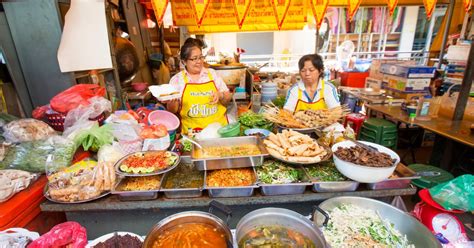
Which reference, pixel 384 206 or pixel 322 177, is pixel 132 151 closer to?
pixel 322 177

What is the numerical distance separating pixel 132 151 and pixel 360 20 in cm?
1166

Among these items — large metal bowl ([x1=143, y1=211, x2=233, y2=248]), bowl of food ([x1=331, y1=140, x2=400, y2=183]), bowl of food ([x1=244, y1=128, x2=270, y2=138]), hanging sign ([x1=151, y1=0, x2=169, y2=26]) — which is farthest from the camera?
hanging sign ([x1=151, y1=0, x2=169, y2=26])

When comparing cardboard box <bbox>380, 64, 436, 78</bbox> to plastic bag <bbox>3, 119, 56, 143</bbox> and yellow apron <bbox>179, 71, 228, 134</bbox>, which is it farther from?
plastic bag <bbox>3, 119, 56, 143</bbox>

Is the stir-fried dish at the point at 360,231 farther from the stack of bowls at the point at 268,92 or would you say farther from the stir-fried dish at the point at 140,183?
the stack of bowls at the point at 268,92

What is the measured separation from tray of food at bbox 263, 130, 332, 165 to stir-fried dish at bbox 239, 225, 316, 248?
0.59m

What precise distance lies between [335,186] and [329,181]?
0.22ft

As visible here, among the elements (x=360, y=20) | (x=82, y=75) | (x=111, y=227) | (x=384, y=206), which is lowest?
(x=111, y=227)

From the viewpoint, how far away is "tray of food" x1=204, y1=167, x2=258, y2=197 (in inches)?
70.7

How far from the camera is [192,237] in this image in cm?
156

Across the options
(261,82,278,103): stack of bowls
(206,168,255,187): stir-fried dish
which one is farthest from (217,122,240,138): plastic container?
(261,82,278,103): stack of bowls

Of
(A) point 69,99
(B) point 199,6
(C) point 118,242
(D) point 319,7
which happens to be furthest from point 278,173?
(D) point 319,7

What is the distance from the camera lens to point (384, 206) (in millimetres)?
1814

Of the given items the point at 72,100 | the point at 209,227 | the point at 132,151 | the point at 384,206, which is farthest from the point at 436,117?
the point at 72,100

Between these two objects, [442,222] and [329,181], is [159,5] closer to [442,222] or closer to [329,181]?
[329,181]
